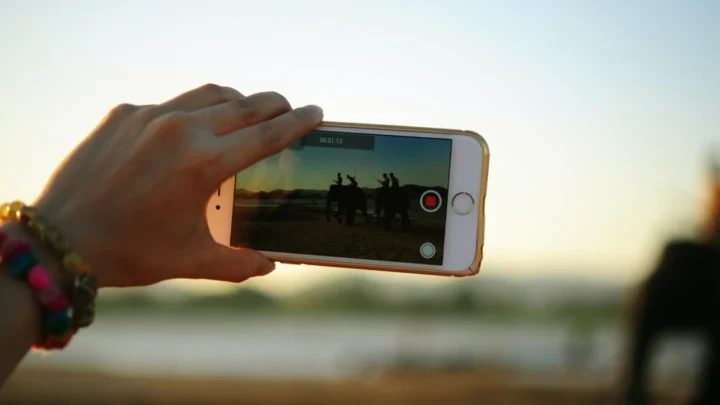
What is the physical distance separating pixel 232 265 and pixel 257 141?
0.73 feet

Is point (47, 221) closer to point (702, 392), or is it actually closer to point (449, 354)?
point (702, 392)

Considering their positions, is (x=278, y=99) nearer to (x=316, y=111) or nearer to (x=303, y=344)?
(x=316, y=111)

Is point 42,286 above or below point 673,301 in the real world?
above

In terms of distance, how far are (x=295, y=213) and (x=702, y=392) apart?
202cm

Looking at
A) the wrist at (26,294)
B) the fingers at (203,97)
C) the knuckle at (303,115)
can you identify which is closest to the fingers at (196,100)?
the fingers at (203,97)

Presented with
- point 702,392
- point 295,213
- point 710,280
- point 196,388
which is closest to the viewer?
point 295,213

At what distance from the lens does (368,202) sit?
1.77 metres

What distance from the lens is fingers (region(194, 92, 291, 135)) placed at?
117cm

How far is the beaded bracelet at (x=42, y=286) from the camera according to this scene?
945 mm

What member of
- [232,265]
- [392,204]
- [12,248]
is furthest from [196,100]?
A: [392,204]

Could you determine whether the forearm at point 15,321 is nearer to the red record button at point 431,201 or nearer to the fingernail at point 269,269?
the fingernail at point 269,269

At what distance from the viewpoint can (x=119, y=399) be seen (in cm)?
1102

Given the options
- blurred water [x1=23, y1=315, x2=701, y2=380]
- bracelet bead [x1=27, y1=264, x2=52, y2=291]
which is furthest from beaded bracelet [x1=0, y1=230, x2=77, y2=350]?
blurred water [x1=23, y1=315, x2=701, y2=380]

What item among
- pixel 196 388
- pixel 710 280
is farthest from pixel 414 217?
pixel 196 388
